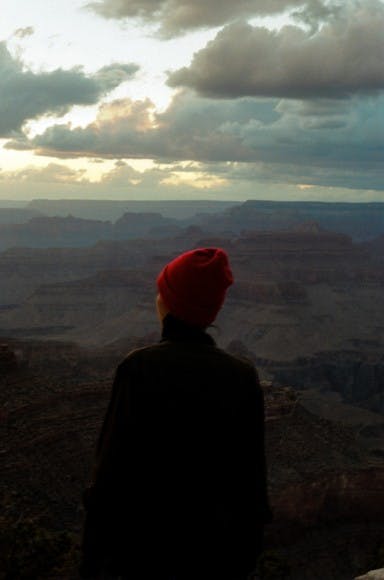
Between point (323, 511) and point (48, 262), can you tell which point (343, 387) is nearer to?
point (323, 511)

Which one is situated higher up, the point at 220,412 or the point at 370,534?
the point at 220,412

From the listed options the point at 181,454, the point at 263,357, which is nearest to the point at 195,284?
the point at 181,454

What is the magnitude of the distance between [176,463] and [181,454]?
6 centimetres

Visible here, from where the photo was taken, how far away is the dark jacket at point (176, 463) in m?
3.57

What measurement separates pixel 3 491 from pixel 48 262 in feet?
377

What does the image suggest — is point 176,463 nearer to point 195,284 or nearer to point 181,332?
point 181,332

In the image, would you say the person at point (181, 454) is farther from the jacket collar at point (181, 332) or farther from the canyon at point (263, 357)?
the canyon at point (263, 357)

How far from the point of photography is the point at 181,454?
361cm

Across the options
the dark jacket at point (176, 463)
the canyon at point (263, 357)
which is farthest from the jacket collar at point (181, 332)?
the canyon at point (263, 357)

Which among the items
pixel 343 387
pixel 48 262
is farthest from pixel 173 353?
pixel 48 262

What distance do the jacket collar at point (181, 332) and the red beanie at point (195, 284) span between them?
0.11ft

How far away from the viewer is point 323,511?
22.1 meters

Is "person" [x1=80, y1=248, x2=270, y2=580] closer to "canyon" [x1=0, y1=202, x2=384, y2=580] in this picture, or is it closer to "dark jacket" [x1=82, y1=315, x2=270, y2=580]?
"dark jacket" [x1=82, y1=315, x2=270, y2=580]

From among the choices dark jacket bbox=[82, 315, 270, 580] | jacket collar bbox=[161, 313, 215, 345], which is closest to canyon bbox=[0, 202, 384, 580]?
jacket collar bbox=[161, 313, 215, 345]
